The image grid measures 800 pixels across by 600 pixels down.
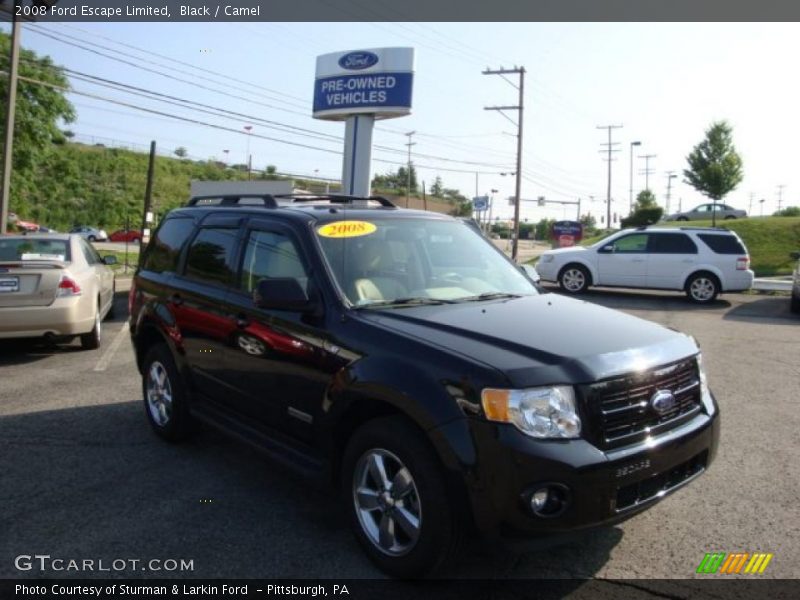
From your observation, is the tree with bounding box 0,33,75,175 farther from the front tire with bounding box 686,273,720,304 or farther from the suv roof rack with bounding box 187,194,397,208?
the suv roof rack with bounding box 187,194,397,208

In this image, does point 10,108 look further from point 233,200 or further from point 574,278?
point 233,200

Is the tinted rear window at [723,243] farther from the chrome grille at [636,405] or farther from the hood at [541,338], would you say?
the chrome grille at [636,405]

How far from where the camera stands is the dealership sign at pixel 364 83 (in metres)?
20.8

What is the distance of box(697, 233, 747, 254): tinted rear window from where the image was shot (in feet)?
50.0

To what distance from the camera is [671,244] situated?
51.8 ft

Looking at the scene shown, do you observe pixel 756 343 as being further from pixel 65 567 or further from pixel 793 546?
pixel 65 567

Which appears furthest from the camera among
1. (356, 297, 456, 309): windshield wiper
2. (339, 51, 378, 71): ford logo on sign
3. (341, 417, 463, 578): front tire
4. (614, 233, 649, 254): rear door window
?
(339, 51, 378, 71): ford logo on sign

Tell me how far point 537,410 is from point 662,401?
0.75m

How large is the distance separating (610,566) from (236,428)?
235 centimetres

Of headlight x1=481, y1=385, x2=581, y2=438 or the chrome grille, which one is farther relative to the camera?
the chrome grille

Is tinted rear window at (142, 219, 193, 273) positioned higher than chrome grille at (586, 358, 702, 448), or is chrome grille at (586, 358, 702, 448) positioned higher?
tinted rear window at (142, 219, 193, 273)

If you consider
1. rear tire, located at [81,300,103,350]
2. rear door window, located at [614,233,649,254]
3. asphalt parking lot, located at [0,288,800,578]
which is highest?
rear door window, located at [614,233,649,254]

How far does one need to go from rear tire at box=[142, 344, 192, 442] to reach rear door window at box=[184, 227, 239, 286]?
2.40 feet

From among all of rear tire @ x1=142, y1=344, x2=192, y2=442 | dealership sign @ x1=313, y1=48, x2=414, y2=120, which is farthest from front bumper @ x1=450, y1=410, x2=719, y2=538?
dealership sign @ x1=313, y1=48, x2=414, y2=120
